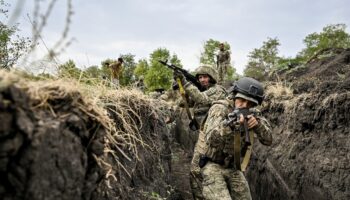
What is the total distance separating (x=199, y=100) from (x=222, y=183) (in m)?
2.36

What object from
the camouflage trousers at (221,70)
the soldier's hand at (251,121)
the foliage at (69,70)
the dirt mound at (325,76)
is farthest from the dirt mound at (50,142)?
the camouflage trousers at (221,70)

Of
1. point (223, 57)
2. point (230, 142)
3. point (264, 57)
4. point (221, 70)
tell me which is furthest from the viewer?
point (264, 57)

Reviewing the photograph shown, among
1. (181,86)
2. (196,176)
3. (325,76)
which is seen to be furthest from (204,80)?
(325,76)

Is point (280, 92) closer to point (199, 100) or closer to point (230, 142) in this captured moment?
point (199, 100)

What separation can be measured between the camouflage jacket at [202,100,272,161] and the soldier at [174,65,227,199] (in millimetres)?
1446

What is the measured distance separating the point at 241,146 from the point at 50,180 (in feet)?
13.0

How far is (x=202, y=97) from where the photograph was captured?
7949mm

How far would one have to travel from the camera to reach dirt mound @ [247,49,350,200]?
6652 mm

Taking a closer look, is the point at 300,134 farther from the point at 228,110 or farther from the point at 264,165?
the point at 228,110

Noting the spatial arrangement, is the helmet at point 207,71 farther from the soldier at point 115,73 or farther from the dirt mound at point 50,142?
the dirt mound at point 50,142

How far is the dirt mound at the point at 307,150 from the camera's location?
665 centimetres

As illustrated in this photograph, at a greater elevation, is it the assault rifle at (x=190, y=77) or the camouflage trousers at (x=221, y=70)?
the camouflage trousers at (x=221, y=70)

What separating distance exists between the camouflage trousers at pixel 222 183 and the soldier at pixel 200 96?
4.63ft

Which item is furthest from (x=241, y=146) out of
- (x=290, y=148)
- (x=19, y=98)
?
(x=19, y=98)
